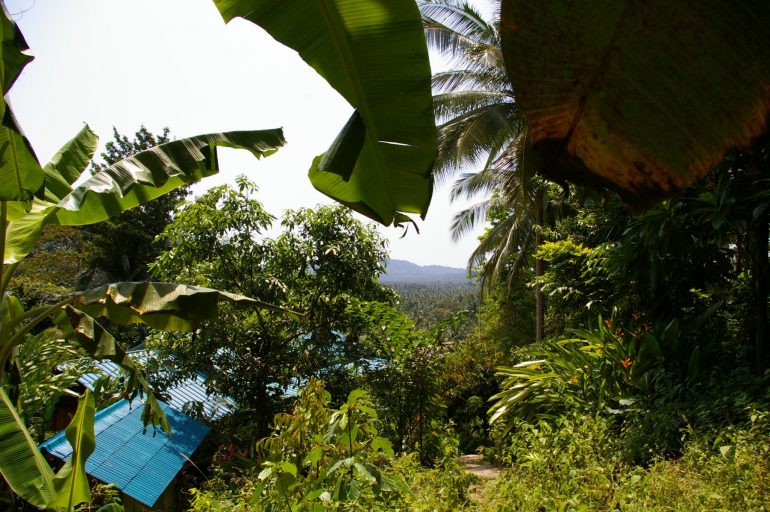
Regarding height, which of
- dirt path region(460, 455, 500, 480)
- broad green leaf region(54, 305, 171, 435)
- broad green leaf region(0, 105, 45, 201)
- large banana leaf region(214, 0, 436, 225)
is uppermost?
large banana leaf region(214, 0, 436, 225)

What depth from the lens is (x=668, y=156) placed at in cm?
54

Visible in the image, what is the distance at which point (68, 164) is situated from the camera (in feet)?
11.6

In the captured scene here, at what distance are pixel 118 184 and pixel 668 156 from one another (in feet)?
9.66

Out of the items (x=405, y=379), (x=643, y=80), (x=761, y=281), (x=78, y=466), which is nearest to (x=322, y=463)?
(x=78, y=466)

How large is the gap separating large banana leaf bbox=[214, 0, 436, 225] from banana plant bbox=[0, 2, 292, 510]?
66.3 inches

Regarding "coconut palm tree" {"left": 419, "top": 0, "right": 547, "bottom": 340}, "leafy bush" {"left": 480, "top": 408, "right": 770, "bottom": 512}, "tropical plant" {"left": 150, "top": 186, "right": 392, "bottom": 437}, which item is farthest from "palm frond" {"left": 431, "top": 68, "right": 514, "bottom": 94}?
"leafy bush" {"left": 480, "top": 408, "right": 770, "bottom": 512}

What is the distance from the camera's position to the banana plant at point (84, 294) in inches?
84.0

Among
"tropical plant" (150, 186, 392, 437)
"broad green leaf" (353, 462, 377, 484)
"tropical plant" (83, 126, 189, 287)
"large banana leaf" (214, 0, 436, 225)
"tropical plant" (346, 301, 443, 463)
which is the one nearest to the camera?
"large banana leaf" (214, 0, 436, 225)

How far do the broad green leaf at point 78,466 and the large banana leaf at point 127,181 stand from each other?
1.02 m

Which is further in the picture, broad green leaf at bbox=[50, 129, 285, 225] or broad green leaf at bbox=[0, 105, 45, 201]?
broad green leaf at bbox=[50, 129, 285, 225]

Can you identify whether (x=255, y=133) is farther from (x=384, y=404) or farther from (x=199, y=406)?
(x=199, y=406)

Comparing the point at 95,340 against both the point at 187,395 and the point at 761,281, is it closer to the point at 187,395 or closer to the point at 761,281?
the point at 761,281

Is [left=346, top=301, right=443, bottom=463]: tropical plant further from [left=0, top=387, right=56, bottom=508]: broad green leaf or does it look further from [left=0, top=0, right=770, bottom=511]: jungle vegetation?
[left=0, top=387, right=56, bottom=508]: broad green leaf

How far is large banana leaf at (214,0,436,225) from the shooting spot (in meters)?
0.97
